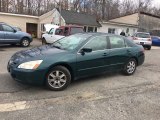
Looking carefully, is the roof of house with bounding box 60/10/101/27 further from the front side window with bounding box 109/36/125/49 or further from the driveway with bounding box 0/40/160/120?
the driveway with bounding box 0/40/160/120

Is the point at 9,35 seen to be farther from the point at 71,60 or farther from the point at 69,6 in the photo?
the point at 69,6

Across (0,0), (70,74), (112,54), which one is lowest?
(70,74)

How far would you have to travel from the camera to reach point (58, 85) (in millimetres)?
5414

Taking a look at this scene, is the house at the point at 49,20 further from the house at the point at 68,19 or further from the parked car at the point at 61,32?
the parked car at the point at 61,32

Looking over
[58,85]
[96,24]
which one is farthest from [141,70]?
[96,24]

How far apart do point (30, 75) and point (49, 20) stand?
22706 mm

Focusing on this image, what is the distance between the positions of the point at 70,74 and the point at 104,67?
4.06ft

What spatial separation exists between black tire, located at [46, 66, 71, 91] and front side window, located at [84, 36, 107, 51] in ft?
3.27

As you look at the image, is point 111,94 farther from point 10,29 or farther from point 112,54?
point 10,29

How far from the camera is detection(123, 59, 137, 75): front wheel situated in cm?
718

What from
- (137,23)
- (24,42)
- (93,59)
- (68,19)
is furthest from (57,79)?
(137,23)

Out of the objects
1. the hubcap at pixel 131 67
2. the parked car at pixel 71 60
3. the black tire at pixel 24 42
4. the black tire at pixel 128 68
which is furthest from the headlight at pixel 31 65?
the black tire at pixel 24 42

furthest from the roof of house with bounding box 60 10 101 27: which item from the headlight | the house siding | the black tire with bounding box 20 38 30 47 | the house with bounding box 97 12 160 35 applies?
the headlight

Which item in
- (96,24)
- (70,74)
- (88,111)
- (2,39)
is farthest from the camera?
(96,24)
